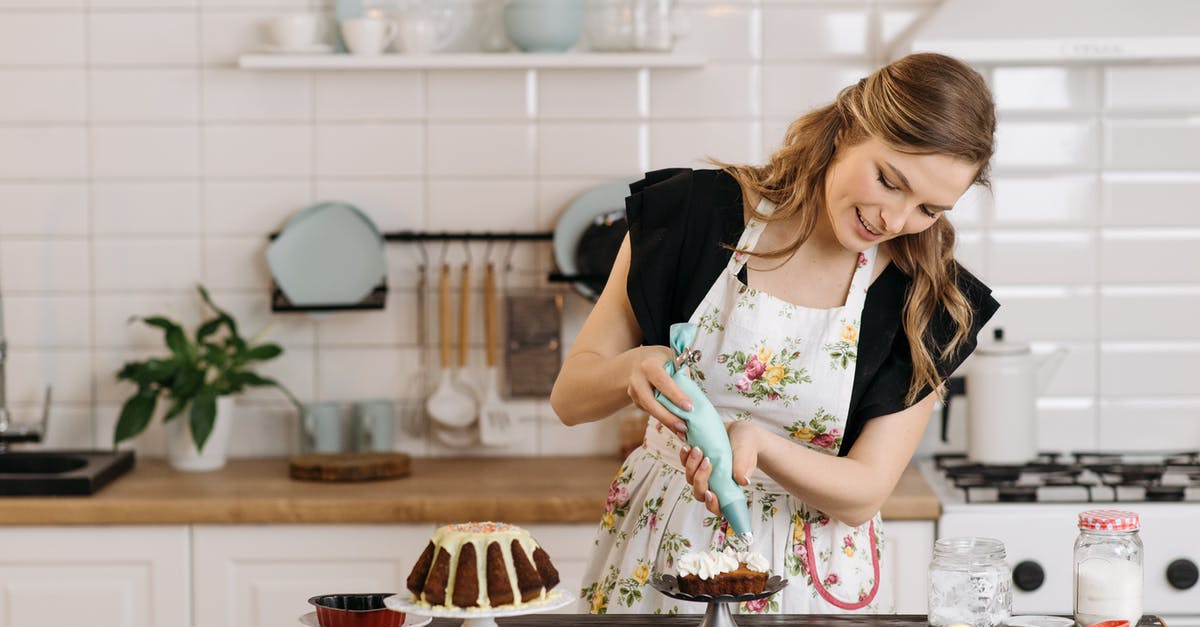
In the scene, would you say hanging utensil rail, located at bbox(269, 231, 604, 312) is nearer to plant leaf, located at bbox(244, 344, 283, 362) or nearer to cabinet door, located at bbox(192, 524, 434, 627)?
plant leaf, located at bbox(244, 344, 283, 362)

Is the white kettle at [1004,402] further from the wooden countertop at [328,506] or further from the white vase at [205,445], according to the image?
the white vase at [205,445]

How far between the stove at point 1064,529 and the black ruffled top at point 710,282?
0.74 m

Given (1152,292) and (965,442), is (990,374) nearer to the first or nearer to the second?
(965,442)

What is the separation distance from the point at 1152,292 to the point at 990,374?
0.46 meters

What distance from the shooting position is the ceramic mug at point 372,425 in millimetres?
2795

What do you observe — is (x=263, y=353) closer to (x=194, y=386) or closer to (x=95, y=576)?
(x=194, y=386)

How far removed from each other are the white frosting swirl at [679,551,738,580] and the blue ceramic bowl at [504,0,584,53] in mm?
1621

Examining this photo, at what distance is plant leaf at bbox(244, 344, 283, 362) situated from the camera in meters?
2.71

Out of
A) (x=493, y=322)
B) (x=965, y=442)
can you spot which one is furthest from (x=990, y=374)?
(x=493, y=322)

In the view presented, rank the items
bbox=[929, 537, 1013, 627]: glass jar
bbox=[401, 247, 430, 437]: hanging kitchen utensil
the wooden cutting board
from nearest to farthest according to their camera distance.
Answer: bbox=[929, 537, 1013, 627]: glass jar < the wooden cutting board < bbox=[401, 247, 430, 437]: hanging kitchen utensil

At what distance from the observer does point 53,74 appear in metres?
2.82


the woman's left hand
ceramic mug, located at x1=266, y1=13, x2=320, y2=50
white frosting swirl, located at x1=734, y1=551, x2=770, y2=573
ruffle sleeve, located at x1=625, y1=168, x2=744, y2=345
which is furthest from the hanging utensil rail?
white frosting swirl, located at x1=734, y1=551, x2=770, y2=573

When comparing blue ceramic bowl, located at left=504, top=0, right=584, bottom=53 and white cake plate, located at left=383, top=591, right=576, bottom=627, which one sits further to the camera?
blue ceramic bowl, located at left=504, top=0, right=584, bottom=53

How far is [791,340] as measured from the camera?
170 cm
